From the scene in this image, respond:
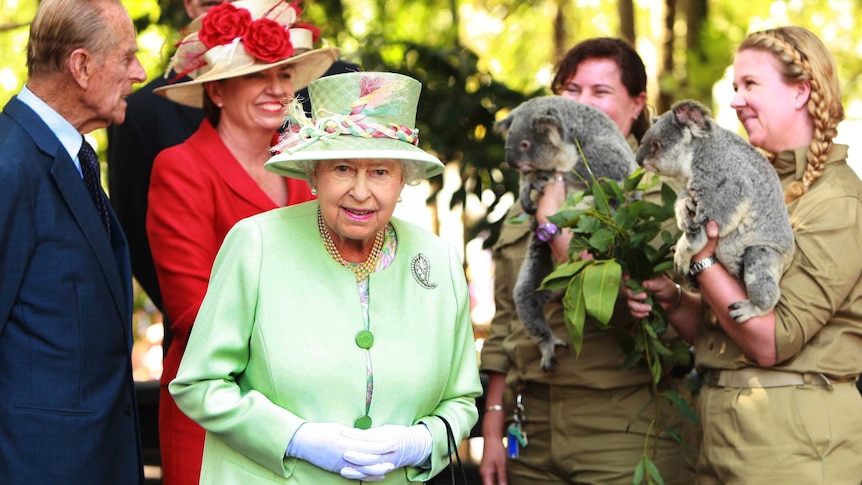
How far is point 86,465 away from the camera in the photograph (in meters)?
3.00

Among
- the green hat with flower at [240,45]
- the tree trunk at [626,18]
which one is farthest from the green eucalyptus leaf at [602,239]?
the tree trunk at [626,18]

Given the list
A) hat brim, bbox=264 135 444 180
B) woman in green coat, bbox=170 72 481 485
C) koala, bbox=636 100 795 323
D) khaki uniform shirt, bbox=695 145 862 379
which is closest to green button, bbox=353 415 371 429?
woman in green coat, bbox=170 72 481 485

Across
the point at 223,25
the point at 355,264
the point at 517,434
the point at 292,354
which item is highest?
the point at 223,25

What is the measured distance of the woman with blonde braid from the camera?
9.94 ft

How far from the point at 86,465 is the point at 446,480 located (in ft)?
7.67

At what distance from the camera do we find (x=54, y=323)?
9.66 feet

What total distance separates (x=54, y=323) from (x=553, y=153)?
1.68 m

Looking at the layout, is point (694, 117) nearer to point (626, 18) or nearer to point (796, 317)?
point (796, 317)

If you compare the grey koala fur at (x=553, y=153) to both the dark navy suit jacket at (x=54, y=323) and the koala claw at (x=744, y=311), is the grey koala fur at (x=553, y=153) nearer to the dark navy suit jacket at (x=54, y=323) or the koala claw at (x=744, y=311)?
the koala claw at (x=744, y=311)

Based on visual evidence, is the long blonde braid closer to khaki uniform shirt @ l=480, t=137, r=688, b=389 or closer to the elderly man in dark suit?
khaki uniform shirt @ l=480, t=137, r=688, b=389

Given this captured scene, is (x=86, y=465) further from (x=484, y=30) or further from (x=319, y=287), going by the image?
(x=484, y=30)

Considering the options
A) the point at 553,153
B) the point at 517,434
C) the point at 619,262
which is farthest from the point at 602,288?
the point at 517,434

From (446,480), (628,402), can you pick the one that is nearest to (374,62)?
(446,480)

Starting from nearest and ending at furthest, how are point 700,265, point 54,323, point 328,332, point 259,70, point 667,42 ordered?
point 328,332
point 54,323
point 700,265
point 259,70
point 667,42
